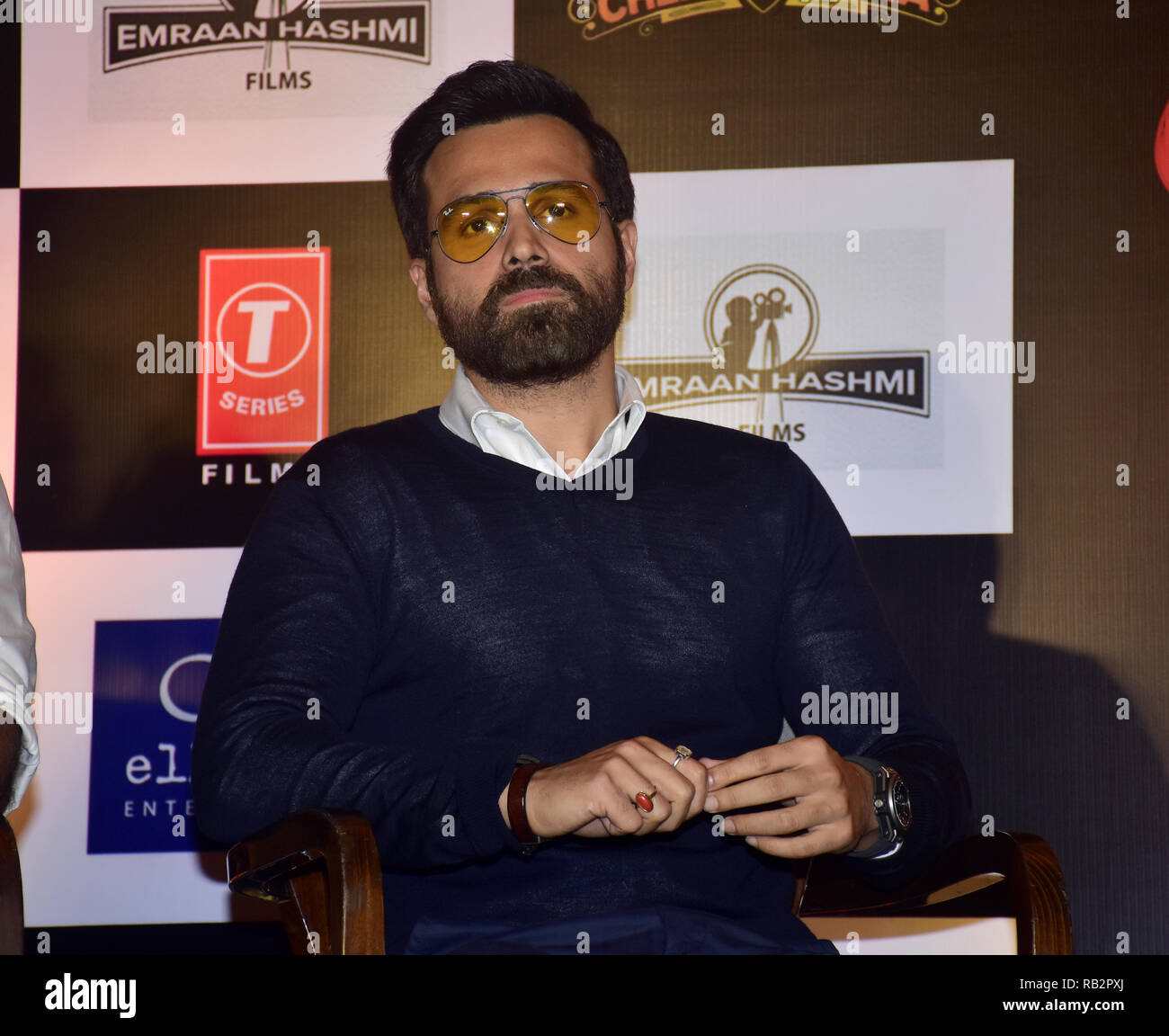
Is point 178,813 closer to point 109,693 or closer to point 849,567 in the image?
point 109,693

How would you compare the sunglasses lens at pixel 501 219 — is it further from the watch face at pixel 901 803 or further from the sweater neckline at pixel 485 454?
the watch face at pixel 901 803

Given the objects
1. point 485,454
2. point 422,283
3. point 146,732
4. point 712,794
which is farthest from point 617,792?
point 146,732

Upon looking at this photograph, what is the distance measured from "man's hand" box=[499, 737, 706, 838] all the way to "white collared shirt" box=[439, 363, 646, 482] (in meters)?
0.69

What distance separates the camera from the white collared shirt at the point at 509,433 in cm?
225

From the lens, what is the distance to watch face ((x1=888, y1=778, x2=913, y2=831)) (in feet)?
6.11

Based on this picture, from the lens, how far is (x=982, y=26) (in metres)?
2.99

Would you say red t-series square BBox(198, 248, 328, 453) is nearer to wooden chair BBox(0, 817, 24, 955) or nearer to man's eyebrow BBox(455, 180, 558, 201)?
man's eyebrow BBox(455, 180, 558, 201)

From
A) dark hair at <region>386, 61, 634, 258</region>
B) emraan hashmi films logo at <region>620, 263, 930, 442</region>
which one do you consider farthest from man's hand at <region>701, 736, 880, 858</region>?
emraan hashmi films logo at <region>620, 263, 930, 442</region>

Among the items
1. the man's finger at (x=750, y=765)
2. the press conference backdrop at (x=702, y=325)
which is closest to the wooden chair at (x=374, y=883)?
the man's finger at (x=750, y=765)

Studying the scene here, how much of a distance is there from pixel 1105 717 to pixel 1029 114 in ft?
4.27

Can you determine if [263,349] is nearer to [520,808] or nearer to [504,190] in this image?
[504,190]

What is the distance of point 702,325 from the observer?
3.01 meters

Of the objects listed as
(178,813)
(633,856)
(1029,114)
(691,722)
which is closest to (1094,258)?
(1029,114)

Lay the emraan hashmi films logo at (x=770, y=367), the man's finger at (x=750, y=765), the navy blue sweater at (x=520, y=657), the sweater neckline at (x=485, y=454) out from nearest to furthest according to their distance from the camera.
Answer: the man's finger at (x=750, y=765), the navy blue sweater at (x=520, y=657), the sweater neckline at (x=485, y=454), the emraan hashmi films logo at (x=770, y=367)
